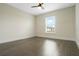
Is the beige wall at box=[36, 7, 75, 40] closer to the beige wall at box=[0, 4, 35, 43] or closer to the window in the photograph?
the window

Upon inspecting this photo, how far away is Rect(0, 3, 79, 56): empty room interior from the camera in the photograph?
4895 millimetres

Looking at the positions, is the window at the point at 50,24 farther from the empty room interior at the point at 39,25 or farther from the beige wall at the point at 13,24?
the beige wall at the point at 13,24

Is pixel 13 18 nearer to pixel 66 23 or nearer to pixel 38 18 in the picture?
pixel 38 18

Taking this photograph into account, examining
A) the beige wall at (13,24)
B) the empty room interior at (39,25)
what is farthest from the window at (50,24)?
the beige wall at (13,24)

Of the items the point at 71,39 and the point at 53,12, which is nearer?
the point at 71,39

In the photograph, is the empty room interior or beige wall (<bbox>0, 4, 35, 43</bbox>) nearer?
the empty room interior

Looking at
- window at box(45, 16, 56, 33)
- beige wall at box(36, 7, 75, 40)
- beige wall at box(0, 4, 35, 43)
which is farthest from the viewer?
window at box(45, 16, 56, 33)

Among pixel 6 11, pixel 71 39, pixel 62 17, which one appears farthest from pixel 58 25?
pixel 6 11

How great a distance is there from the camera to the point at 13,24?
5711mm

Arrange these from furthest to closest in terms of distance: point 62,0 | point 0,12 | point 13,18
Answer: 1. point 13,18
2. point 0,12
3. point 62,0

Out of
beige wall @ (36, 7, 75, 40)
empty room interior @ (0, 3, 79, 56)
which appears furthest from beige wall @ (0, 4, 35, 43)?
beige wall @ (36, 7, 75, 40)

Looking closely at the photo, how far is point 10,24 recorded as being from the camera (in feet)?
18.0

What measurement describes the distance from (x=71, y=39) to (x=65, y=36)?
0.50m

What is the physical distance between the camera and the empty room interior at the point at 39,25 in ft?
16.1
